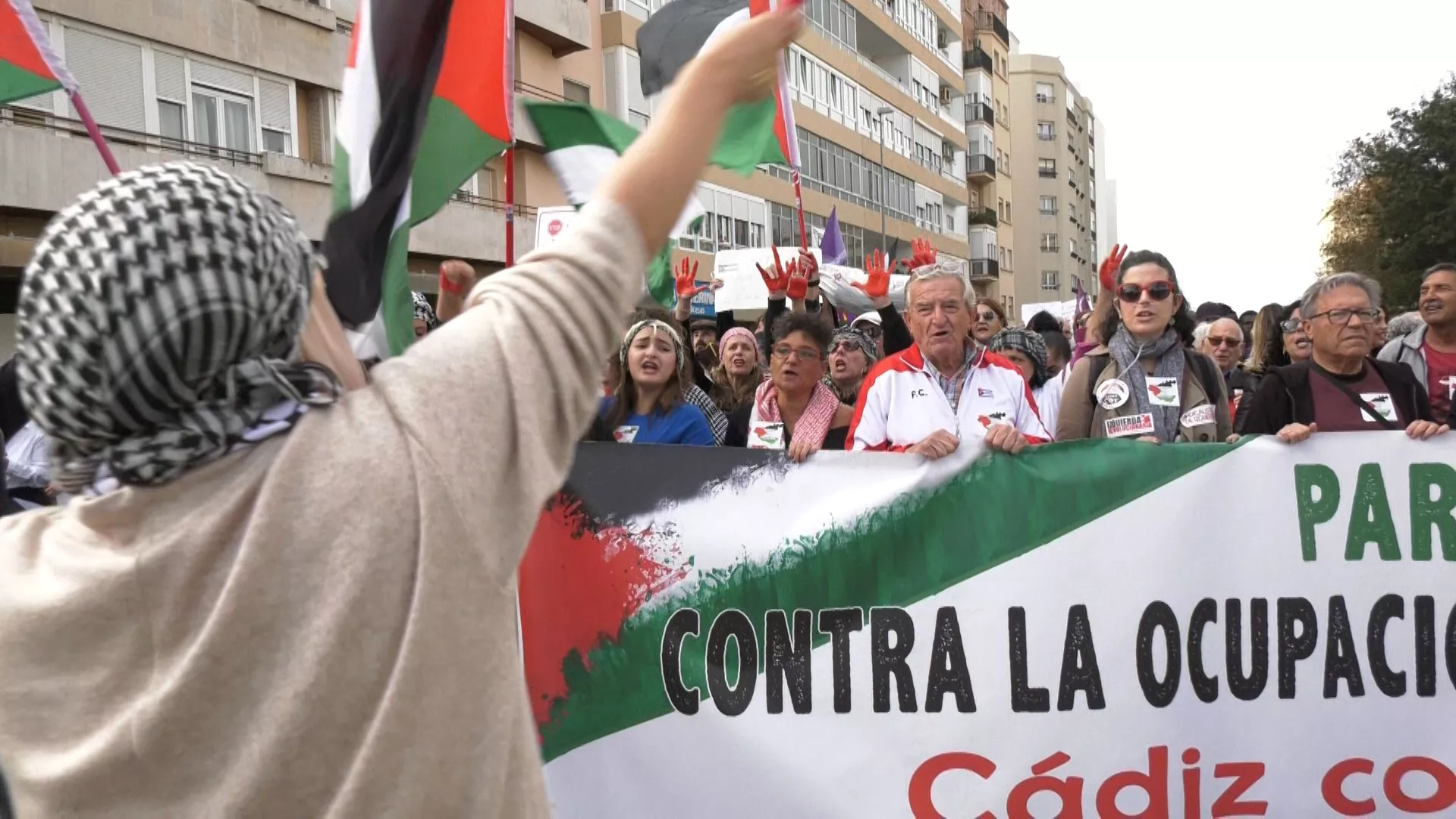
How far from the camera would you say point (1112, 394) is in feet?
13.8

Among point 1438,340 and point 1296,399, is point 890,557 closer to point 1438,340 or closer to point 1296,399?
point 1296,399

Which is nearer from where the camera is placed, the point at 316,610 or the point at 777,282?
the point at 316,610

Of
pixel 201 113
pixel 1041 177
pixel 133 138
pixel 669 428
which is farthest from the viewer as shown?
pixel 1041 177

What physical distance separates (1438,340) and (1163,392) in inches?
89.6

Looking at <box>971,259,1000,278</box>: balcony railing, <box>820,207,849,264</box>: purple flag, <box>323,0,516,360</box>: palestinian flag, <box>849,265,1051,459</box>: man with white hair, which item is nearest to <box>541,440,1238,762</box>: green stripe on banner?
<box>849,265,1051,459</box>: man with white hair

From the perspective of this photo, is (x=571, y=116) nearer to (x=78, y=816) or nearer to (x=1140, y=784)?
(x=1140, y=784)

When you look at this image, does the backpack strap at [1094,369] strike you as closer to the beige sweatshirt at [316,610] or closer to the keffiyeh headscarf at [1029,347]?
the keffiyeh headscarf at [1029,347]

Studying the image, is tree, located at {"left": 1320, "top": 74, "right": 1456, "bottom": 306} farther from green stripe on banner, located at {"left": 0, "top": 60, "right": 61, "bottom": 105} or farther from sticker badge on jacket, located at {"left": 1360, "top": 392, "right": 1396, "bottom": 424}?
green stripe on banner, located at {"left": 0, "top": 60, "right": 61, "bottom": 105}

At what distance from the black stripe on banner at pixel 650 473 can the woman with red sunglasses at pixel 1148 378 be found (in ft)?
4.37

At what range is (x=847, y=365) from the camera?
5930 millimetres

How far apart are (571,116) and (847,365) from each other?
6.48 feet

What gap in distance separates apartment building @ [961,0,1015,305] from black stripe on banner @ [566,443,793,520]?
199ft

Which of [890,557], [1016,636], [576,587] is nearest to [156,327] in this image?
[576,587]

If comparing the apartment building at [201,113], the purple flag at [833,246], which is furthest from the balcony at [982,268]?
the purple flag at [833,246]
